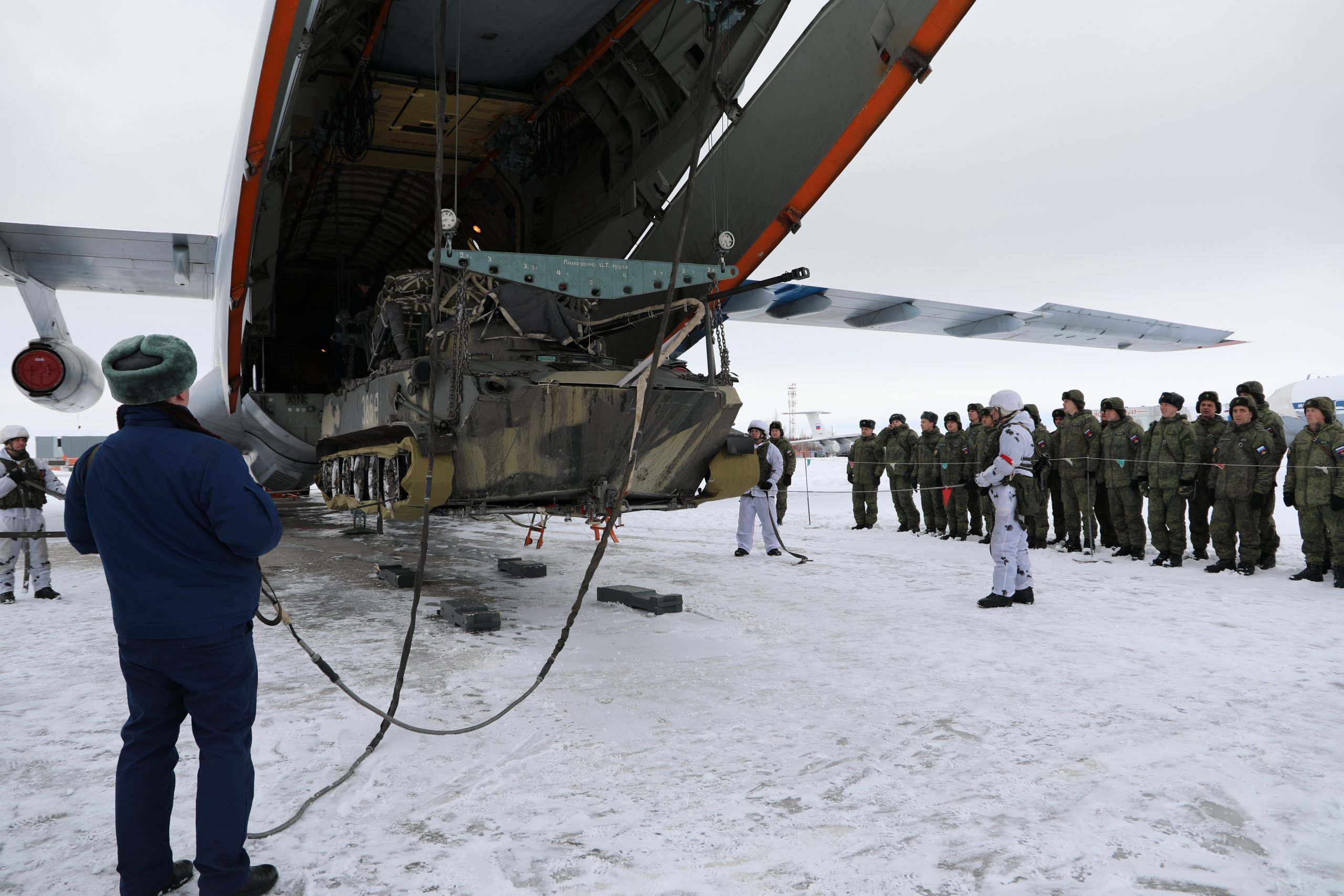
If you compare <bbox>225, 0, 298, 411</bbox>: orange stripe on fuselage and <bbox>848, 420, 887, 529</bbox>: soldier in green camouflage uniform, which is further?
<bbox>848, 420, 887, 529</bbox>: soldier in green camouflage uniform

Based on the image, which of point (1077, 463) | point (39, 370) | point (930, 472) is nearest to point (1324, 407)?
point (1077, 463)

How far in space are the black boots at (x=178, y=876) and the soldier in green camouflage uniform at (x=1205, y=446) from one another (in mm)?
7831

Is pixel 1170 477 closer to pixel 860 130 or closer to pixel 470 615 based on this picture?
pixel 860 130

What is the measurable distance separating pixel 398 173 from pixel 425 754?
6.61 m

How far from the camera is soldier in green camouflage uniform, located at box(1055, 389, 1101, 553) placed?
8.50 meters

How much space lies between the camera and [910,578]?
22.9ft

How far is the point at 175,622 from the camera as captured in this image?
201 cm

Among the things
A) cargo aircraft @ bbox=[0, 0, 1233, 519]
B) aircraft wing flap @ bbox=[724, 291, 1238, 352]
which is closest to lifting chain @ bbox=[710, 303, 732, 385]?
cargo aircraft @ bbox=[0, 0, 1233, 519]

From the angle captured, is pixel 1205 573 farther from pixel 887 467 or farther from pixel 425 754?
pixel 425 754

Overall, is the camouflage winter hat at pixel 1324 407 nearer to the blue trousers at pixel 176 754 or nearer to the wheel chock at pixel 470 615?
the wheel chock at pixel 470 615

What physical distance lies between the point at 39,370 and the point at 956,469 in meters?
9.83

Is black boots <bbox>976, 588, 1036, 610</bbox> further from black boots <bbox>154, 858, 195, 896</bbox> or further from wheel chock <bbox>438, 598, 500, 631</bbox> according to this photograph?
black boots <bbox>154, 858, 195, 896</bbox>

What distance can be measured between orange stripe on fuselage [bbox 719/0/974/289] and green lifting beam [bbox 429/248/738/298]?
50 cm

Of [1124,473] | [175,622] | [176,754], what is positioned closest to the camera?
[175,622]
